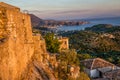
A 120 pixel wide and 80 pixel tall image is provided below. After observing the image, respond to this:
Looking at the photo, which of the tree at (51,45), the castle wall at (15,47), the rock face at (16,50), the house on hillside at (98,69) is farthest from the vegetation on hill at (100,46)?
the castle wall at (15,47)

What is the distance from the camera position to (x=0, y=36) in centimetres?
1246

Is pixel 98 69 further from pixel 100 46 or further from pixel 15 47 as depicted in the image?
pixel 100 46

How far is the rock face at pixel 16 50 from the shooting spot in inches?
454

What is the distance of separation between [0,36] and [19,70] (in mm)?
2005

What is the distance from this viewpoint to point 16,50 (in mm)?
13516

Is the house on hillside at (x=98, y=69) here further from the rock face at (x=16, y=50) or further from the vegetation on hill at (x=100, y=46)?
the rock face at (x=16, y=50)

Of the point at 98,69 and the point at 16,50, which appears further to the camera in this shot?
the point at 98,69

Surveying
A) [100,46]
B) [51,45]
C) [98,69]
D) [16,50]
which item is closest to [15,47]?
[16,50]

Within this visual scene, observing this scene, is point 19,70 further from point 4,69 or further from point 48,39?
point 48,39

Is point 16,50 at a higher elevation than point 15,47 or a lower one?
lower

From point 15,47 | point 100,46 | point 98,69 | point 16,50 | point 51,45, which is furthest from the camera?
point 100,46

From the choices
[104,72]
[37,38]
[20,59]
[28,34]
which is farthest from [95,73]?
[20,59]

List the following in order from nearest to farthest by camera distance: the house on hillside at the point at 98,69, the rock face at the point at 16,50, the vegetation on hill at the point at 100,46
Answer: the rock face at the point at 16,50 < the house on hillside at the point at 98,69 < the vegetation on hill at the point at 100,46

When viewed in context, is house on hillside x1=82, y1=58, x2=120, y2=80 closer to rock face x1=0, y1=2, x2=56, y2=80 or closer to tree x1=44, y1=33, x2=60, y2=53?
tree x1=44, y1=33, x2=60, y2=53
